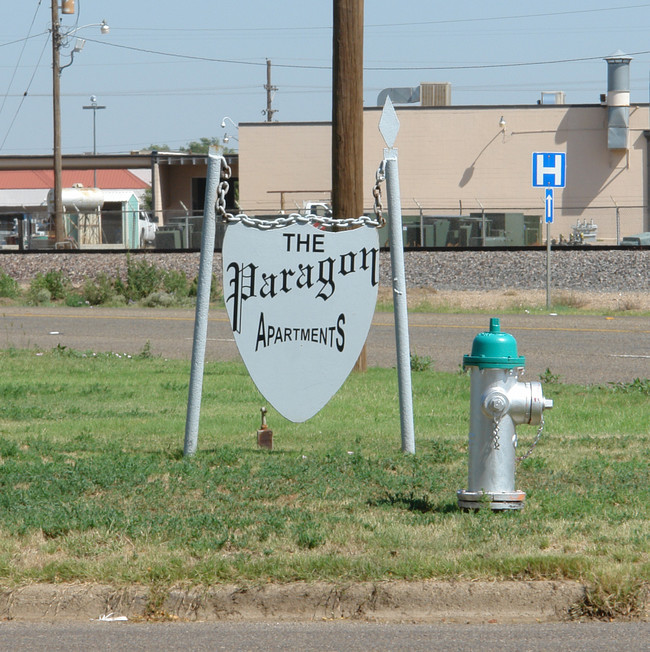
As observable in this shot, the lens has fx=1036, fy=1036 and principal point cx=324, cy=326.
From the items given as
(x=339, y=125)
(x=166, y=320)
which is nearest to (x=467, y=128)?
(x=166, y=320)

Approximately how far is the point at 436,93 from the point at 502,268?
901 inches

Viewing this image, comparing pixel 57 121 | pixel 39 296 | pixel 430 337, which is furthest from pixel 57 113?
pixel 430 337

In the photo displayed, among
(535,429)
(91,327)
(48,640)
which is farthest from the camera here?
(91,327)

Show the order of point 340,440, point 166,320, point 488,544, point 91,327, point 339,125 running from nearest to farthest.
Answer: point 488,544, point 340,440, point 339,125, point 91,327, point 166,320

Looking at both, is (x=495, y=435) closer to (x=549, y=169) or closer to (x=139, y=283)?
(x=549, y=169)

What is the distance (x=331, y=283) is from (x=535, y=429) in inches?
106

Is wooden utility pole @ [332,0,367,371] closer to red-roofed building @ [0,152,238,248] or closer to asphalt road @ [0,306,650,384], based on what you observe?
asphalt road @ [0,306,650,384]

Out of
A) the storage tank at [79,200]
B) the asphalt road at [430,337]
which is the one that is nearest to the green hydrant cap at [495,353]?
the asphalt road at [430,337]

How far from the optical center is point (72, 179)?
65.6 meters

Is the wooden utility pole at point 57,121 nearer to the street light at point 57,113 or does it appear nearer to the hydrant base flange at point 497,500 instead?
the street light at point 57,113

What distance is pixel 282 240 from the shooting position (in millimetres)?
7422

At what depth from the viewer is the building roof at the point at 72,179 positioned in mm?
64875

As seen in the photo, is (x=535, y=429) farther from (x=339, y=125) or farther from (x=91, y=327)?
(x=91, y=327)

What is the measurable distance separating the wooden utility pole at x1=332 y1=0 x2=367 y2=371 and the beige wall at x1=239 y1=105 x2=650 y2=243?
1299 inches
